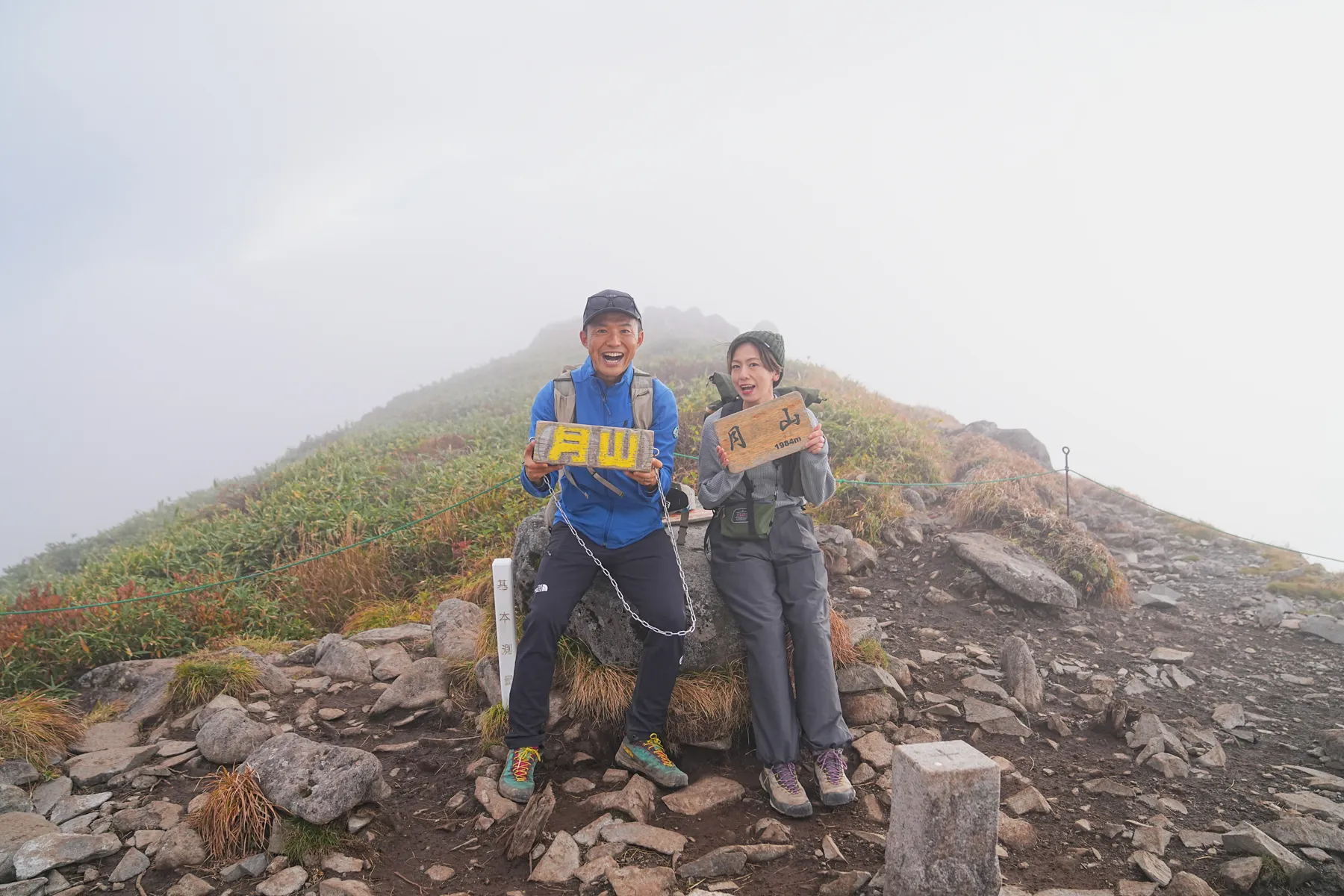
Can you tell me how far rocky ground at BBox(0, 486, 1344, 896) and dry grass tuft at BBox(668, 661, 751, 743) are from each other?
0.50ft

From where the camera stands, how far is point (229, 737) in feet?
15.5

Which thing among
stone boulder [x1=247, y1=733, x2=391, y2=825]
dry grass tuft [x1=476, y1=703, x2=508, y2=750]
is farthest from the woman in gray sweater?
stone boulder [x1=247, y1=733, x2=391, y2=825]

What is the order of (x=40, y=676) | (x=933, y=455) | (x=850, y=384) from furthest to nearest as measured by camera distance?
(x=850, y=384)
(x=933, y=455)
(x=40, y=676)

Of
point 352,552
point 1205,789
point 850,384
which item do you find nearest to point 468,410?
point 850,384

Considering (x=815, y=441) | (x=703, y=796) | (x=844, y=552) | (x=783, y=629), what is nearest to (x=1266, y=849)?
(x=783, y=629)

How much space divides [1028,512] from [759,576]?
6.30 metres

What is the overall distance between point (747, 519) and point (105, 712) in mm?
5346

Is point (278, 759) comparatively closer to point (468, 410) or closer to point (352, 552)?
point (352, 552)

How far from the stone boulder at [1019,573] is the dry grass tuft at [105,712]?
8.23 m

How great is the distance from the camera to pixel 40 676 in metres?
6.34

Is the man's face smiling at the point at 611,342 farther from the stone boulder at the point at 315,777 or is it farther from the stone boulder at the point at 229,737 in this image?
the stone boulder at the point at 229,737

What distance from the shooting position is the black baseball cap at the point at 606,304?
4.40m

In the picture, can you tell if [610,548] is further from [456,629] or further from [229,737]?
[229,737]

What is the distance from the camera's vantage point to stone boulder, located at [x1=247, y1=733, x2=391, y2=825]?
12.5 feet
